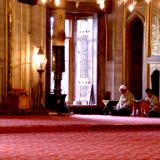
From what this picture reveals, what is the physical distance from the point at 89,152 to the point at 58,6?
726 centimetres

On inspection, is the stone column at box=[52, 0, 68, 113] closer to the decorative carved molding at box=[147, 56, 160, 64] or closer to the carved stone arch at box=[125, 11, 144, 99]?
the carved stone arch at box=[125, 11, 144, 99]

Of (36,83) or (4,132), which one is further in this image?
(36,83)

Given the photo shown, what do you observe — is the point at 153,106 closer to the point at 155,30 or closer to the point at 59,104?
the point at 59,104

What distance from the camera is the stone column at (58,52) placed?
500 inches

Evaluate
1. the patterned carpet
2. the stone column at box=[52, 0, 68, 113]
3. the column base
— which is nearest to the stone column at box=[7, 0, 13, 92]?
the stone column at box=[52, 0, 68, 113]

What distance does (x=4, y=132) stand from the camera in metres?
8.55

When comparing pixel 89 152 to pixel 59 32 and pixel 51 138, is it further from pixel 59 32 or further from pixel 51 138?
pixel 59 32

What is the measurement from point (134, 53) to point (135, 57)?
0.37 ft

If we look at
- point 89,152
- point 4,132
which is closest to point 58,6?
point 4,132

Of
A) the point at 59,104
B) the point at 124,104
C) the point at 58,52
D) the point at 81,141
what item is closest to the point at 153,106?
the point at 124,104

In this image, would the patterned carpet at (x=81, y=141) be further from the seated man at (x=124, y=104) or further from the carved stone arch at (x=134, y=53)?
the carved stone arch at (x=134, y=53)

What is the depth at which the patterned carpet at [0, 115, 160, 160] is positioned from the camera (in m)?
5.87

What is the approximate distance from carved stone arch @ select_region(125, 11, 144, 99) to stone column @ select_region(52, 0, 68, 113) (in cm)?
236

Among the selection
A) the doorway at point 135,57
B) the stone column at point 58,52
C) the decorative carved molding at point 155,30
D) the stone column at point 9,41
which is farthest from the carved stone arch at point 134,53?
the stone column at point 9,41
